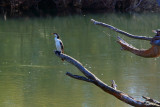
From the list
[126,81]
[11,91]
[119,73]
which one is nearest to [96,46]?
[119,73]

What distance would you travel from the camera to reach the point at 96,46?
1866 centimetres

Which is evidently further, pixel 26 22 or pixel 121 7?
pixel 121 7

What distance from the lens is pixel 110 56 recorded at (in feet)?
53.3

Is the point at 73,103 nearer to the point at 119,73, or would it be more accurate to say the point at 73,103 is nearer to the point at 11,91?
the point at 11,91

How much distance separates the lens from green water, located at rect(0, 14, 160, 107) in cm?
1004

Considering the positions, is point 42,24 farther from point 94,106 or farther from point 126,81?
point 94,106

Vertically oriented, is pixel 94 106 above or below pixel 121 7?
above

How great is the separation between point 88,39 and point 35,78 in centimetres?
877

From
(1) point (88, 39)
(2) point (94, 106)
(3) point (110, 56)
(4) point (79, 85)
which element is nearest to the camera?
(2) point (94, 106)

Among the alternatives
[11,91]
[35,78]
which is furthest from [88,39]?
[11,91]

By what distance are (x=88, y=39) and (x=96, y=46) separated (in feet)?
7.05

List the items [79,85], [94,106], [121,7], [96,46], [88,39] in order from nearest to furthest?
1. [94,106]
2. [79,85]
3. [96,46]
4. [88,39]
5. [121,7]

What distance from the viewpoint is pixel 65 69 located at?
1352cm

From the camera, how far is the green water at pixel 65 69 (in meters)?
10.0
